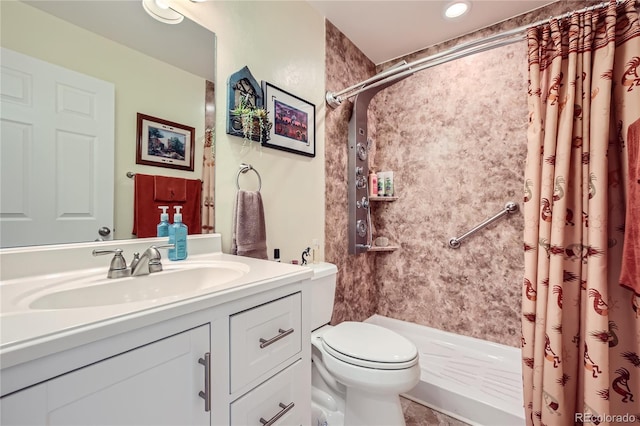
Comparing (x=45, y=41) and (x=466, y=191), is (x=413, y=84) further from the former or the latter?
(x=45, y=41)

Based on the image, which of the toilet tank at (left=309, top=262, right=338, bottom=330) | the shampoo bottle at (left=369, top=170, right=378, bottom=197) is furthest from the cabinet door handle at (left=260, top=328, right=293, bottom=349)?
the shampoo bottle at (left=369, top=170, right=378, bottom=197)

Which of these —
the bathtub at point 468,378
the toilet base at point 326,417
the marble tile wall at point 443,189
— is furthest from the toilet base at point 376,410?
the marble tile wall at point 443,189

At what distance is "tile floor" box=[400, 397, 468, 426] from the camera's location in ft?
4.64

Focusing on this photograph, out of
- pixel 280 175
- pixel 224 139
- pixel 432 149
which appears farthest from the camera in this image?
pixel 432 149

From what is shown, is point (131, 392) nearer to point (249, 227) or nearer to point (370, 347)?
A: point (249, 227)

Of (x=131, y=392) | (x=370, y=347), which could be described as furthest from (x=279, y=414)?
(x=370, y=347)

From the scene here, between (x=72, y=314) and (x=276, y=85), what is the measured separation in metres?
1.38

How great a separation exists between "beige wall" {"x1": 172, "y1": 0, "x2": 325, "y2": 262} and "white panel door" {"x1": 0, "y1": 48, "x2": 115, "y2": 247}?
1.42 feet

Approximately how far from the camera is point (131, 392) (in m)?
0.51

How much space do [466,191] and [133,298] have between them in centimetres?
207

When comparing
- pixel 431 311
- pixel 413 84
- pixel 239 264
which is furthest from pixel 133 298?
pixel 413 84

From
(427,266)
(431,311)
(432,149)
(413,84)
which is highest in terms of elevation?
(413,84)

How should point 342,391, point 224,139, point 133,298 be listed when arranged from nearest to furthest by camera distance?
point 133,298
point 224,139
point 342,391

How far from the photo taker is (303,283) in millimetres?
901
